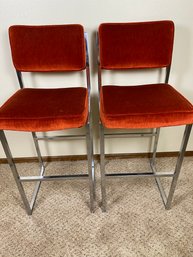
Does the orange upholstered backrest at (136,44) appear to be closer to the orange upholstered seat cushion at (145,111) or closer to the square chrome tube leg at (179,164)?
the orange upholstered seat cushion at (145,111)

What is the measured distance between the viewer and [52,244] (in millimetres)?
1026

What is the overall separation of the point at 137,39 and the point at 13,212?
1.11 m

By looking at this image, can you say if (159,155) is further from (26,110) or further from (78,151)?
(26,110)

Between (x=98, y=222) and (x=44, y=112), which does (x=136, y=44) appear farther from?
(x=98, y=222)

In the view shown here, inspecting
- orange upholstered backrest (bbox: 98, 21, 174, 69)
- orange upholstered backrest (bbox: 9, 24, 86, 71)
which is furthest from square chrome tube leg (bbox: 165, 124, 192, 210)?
orange upholstered backrest (bbox: 9, 24, 86, 71)

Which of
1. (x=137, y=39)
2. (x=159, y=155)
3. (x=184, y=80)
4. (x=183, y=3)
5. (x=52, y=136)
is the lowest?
(x=159, y=155)

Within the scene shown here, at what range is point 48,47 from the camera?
1051 millimetres

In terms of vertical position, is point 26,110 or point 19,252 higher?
point 26,110

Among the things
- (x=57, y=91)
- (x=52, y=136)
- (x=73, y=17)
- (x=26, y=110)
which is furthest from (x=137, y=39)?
(x=52, y=136)

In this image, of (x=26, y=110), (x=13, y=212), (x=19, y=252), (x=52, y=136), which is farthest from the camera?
(x=52, y=136)

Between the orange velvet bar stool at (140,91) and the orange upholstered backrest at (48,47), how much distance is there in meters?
0.11

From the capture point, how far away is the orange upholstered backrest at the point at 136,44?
3.33 ft

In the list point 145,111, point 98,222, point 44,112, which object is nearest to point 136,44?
point 145,111

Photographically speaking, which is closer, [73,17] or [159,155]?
[73,17]
